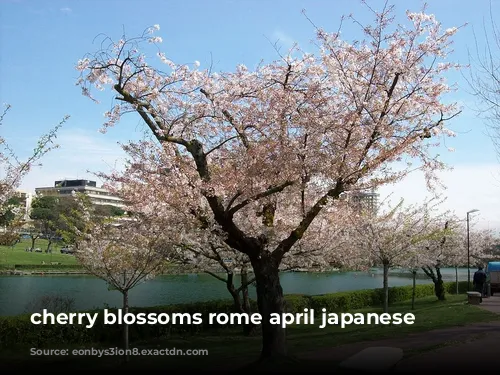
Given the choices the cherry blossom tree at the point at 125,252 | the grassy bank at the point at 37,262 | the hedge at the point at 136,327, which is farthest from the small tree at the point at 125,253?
the grassy bank at the point at 37,262

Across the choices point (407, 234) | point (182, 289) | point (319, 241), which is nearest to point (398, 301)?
point (407, 234)

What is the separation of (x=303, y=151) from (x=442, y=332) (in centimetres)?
667

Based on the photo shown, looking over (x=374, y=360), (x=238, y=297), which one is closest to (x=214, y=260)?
(x=238, y=297)

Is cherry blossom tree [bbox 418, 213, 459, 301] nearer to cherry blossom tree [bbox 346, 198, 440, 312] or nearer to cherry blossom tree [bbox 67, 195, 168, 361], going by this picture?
cherry blossom tree [bbox 346, 198, 440, 312]

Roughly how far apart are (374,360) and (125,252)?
6.59 m

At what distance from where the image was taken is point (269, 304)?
31.5 feet

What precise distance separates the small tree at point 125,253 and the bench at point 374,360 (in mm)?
5615

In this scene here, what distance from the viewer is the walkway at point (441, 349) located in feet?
28.0

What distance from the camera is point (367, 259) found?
19.4 m

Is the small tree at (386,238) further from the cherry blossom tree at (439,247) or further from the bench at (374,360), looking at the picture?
the bench at (374,360)

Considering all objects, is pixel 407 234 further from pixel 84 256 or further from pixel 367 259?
pixel 84 256

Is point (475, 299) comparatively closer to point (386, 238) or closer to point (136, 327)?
point (386, 238)

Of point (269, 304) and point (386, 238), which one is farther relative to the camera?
point (386, 238)

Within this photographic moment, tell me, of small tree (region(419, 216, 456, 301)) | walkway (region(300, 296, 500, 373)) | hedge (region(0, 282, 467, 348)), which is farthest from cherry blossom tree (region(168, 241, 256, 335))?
small tree (region(419, 216, 456, 301))
